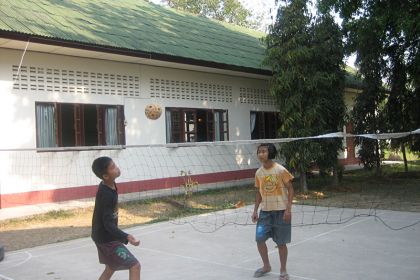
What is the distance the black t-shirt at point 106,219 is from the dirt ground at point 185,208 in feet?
12.7

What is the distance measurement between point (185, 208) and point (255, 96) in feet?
24.3

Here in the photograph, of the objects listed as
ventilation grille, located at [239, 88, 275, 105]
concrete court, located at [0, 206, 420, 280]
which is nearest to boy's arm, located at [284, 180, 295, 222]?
concrete court, located at [0, 206, 420, 280]

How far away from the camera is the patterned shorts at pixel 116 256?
439 centimetres

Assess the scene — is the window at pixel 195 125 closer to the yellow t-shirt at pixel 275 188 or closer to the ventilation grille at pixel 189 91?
the ventilation grille at pixel 189 91

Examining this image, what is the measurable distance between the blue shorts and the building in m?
3.91

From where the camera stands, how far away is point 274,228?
5.38 m

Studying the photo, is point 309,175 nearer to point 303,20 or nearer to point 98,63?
point 303,20

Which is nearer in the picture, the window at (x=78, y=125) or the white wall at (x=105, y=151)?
the white wall at (x=105, y=151)

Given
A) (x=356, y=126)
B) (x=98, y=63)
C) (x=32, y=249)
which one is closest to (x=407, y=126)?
(x=356, y=126)

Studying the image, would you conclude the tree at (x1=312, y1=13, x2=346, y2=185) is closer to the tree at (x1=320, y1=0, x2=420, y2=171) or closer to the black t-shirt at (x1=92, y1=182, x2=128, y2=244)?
the tree at (x1=320, y1=0, x2=420, y2=171)

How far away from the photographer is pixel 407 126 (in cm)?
1488

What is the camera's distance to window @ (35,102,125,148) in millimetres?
11656

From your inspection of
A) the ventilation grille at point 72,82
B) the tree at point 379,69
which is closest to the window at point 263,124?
the tree at point 379,69

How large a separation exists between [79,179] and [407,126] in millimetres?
9791
